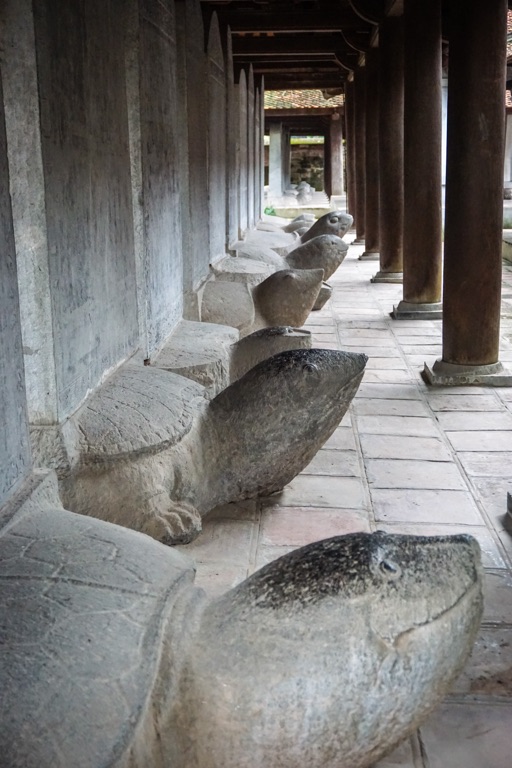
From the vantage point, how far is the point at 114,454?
3.33m

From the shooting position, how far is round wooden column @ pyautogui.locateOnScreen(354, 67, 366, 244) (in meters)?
15.4

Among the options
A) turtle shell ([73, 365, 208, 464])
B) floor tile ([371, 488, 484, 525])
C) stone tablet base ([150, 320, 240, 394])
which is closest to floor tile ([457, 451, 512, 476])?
floor tile ([371, 488, 484, 525])

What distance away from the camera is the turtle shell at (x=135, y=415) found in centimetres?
336

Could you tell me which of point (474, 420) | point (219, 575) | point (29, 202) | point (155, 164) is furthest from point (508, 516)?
point (155, 164)

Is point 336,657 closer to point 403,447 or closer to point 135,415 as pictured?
point 135,415


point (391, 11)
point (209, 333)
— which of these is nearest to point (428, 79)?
point (391, 11)

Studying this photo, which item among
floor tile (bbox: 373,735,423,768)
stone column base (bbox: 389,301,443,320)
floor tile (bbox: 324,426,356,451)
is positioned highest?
stone column base (bbox: 389,301,443,320)

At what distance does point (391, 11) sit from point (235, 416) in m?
8.24

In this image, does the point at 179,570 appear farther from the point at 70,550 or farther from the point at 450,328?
the point at 450,328

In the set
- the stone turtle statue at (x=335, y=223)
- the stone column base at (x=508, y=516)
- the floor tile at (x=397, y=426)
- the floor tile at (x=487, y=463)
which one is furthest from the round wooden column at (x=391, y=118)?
the stone column base at (x=508, y=516)

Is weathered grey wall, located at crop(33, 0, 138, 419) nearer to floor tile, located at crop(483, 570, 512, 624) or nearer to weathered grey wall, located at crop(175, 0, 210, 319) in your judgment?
floor tile, located at crop(483, 570, 512, 624)

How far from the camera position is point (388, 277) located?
12344 mm

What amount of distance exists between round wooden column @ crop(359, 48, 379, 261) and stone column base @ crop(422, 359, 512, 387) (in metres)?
7.29

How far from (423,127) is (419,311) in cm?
197
